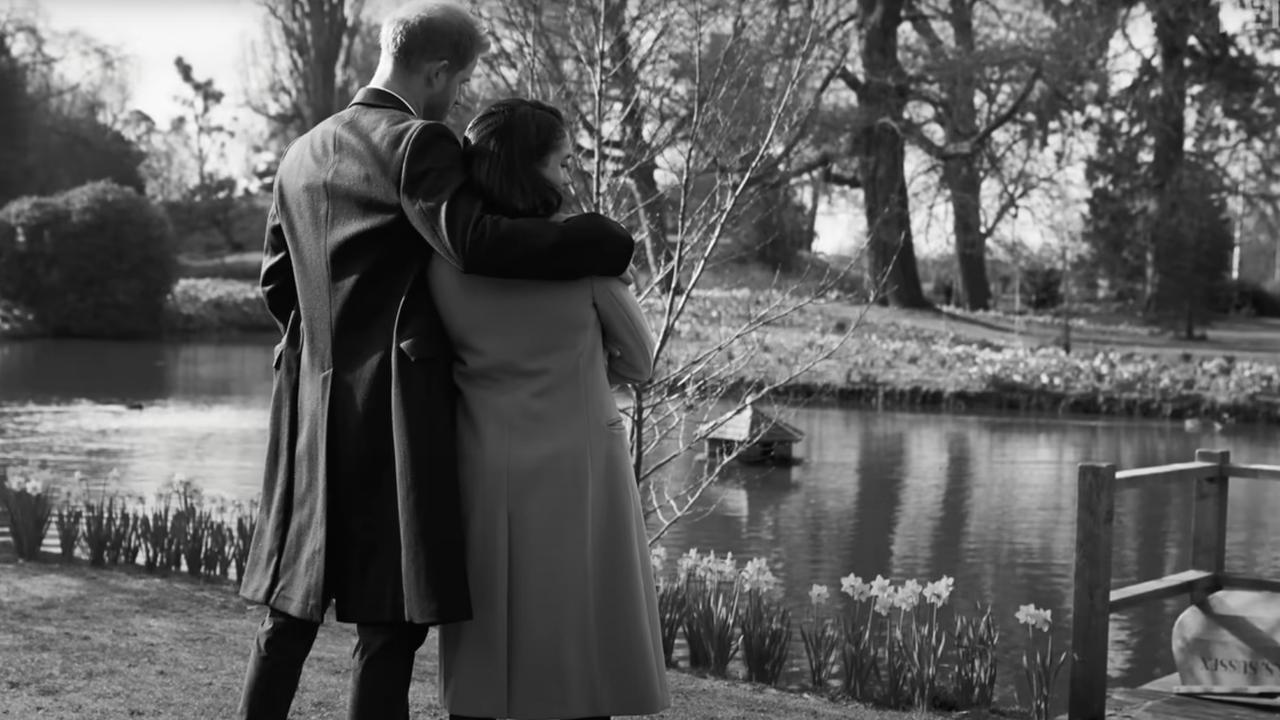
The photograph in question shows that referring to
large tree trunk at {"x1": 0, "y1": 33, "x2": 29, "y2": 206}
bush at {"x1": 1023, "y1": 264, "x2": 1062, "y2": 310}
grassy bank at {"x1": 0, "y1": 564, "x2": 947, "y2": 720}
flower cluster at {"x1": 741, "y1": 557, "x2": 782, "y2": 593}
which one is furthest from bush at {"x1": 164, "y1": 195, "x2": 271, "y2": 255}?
flower cluster at {"x1": 741, "y1": 557, "x2": 782, "y2": 593}

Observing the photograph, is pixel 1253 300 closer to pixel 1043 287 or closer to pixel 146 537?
pixel 1043 287

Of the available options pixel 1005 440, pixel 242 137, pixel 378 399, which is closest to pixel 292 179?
pixel 378 399

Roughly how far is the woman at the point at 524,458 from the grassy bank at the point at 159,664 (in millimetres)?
1452

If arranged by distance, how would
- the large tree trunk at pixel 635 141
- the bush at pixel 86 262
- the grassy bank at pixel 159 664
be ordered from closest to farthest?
the grassy bank at pixel 159 664 < the large tree trunk at pixel 635 141 < the bush at pixel 86 262

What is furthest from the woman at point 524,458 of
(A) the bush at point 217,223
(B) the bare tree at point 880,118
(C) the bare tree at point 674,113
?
(A) the bush at point 217,223

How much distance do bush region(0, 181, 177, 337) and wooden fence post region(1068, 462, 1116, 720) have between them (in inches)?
1037

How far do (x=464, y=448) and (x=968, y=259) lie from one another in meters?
29.4

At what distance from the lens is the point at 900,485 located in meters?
12.0

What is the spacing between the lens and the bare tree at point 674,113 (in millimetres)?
5484

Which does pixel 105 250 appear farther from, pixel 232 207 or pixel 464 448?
pixel 464 448

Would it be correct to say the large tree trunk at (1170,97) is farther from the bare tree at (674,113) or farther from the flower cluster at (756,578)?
the flower cluster at (756,578)

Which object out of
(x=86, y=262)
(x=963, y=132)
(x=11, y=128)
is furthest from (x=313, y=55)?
(x=11, y=128)

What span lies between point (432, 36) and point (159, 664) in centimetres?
244

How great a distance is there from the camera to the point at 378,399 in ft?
8.67
